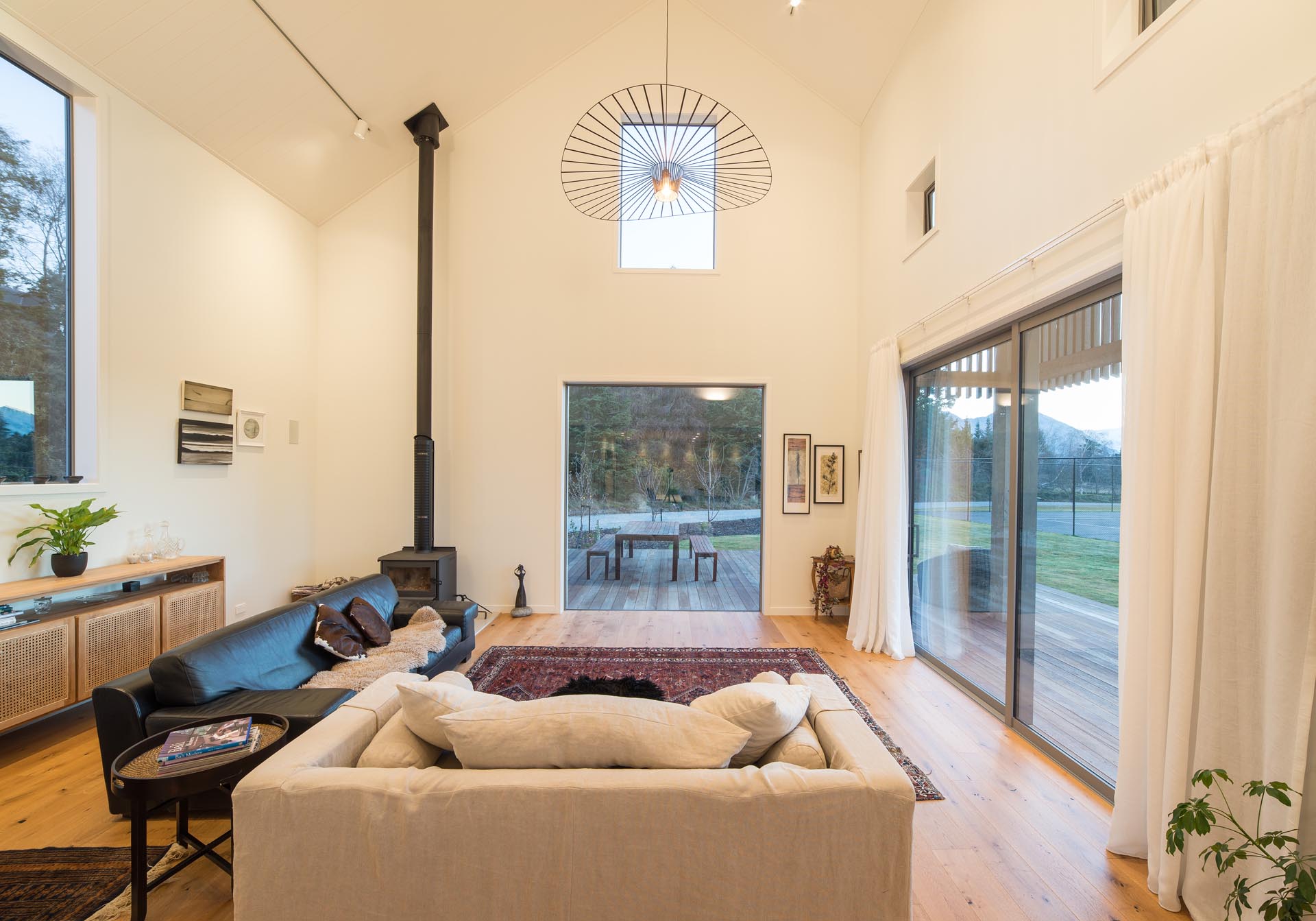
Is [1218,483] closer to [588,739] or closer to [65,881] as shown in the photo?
[588,739]

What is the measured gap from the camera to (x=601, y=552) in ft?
19.4

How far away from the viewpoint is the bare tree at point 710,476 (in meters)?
5.87

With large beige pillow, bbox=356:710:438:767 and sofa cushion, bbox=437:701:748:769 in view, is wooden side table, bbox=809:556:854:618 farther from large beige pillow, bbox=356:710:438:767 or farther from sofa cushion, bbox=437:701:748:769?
large beige pillow, bbox=356:710:438:767

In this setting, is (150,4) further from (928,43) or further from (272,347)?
(928,43)

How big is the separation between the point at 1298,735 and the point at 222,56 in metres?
6.41

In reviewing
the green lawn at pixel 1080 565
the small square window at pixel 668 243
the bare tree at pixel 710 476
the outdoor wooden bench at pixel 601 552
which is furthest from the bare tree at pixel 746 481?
the green lawn at pixel 1080 565

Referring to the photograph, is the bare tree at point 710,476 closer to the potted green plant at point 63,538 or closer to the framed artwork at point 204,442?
the framed artwork at point 204,442

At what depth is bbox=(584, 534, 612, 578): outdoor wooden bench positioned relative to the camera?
5.89 metres

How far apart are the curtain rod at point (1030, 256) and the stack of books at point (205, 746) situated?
12.6 feet

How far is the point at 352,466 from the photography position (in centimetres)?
572

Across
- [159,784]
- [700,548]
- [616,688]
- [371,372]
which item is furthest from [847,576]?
[371,372]

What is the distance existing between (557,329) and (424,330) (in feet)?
4.14

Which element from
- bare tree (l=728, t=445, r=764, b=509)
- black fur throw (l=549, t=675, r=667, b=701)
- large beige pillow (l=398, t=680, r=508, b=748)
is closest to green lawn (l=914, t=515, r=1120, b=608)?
black fur throw (l=549, t=675, r=667, b=701)

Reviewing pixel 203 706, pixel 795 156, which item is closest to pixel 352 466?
pixel 203 706
